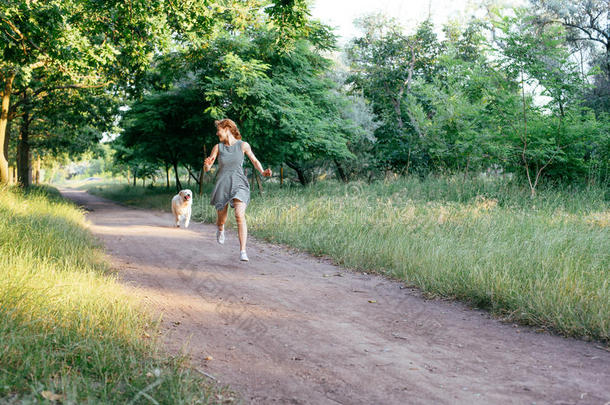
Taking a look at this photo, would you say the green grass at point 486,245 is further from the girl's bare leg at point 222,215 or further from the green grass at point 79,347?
the green grass at point 79,347

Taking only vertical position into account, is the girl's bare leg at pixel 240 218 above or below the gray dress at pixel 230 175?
below

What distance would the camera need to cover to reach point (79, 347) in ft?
10.0

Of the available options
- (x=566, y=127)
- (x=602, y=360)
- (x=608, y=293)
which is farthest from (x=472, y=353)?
(x=566, y=127)

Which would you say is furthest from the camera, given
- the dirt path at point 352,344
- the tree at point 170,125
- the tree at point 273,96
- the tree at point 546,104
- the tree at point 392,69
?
the tree at point 392,69

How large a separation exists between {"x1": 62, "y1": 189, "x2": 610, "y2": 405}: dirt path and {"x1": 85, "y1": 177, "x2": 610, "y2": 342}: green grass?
0.30 m

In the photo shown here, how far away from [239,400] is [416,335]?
6.74 feet

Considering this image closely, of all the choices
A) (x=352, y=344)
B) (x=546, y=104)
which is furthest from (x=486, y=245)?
(x=546, y=104)

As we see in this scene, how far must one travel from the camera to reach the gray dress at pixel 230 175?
755cm

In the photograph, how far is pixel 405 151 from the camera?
20.9m

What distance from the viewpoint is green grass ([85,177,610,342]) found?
4.66 metres

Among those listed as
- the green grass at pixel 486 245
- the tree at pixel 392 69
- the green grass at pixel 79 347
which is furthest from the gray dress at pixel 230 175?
the tree at pixel 392 69

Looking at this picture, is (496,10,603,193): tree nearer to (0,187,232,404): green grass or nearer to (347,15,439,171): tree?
(347,15,439,171): tree

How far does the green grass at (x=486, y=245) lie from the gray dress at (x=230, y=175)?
202cm

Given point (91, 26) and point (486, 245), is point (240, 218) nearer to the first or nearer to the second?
point (486, 245)
